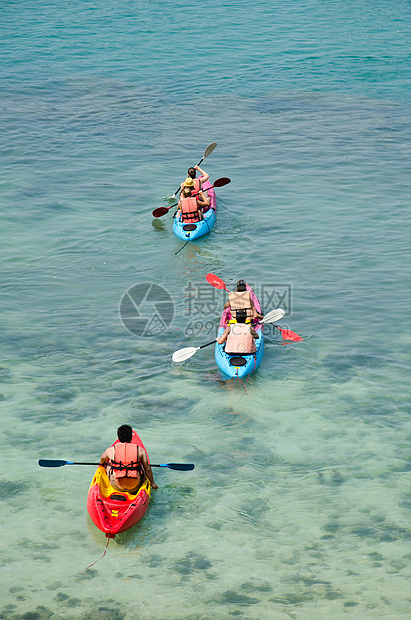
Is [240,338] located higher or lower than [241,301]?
lower

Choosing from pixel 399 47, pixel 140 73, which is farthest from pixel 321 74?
pixel 140 73

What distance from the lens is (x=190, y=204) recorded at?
15.7 m

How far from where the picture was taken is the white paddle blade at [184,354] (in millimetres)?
11055

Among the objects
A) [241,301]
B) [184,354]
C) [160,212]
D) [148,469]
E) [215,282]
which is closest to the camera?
[148,469]

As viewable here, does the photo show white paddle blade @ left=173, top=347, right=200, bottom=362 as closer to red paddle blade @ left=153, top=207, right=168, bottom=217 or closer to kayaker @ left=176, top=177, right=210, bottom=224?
kayaker @ left=176, top=177, right=210, bottom=224

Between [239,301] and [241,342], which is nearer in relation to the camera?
[241,342]

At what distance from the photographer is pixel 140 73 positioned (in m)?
28.6

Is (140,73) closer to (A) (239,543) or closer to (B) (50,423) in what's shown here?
(B) (50,423)

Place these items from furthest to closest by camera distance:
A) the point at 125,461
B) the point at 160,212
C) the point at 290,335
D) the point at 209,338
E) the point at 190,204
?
the point at 160,212 → the point at 190,204 → the point at 209,338 → the point at 290,335 → the point at 125,461

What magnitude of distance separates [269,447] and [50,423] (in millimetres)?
3539

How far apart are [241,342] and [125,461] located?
3661 mm

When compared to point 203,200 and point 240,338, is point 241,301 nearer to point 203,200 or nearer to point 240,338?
point 240,338

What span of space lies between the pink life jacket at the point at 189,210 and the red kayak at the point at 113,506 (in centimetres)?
906

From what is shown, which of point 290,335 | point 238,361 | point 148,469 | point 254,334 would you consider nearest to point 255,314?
point 254,334
